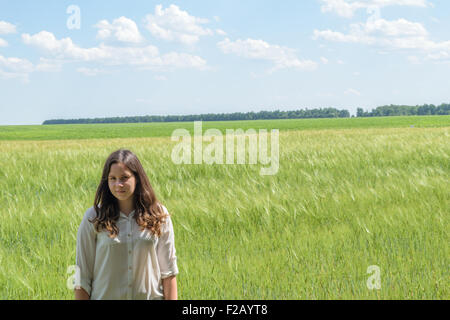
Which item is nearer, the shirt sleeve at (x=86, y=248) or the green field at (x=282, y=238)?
the shirt sleeve at (x=86, y=248)

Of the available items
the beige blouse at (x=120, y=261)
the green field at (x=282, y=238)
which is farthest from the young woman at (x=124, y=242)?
the green field at (x=282, y=238)

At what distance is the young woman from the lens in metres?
2.23

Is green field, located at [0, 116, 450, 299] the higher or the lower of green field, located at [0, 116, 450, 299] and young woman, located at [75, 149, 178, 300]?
the lower

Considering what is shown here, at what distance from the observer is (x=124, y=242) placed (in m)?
2.24

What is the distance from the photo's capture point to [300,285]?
120 inches

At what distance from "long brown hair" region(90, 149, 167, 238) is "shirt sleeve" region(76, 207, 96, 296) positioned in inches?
1.8

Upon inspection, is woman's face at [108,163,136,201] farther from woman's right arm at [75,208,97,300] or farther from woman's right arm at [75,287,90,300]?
woman's right arm at [75,287,90,300]

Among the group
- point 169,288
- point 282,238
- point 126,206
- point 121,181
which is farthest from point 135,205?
point 282,238

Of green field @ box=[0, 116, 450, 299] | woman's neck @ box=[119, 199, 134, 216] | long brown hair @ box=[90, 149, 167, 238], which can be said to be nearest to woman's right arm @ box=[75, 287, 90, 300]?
long brown hair @ box=[90, 149, 167, 238]

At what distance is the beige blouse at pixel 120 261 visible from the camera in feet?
7.34

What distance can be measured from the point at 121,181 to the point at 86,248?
0.39m

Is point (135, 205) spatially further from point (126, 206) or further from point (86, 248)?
point (86, 248)

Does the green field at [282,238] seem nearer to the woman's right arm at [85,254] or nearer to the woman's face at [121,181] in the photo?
the woman's right arm at [85,254]

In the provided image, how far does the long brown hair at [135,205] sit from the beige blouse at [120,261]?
38 mm
